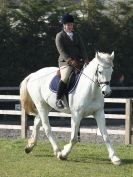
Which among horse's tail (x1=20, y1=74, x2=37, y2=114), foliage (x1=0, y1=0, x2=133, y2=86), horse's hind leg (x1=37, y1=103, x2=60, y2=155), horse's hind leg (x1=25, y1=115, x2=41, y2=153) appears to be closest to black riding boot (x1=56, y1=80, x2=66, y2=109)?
horse's hind leg (x1=37, y1=103, x2=60, y2=155)

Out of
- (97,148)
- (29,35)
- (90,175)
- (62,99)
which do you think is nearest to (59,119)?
(29,35)

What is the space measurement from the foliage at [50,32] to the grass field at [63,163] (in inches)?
392

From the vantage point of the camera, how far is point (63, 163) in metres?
11.2

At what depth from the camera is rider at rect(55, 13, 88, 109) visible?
1159 cm

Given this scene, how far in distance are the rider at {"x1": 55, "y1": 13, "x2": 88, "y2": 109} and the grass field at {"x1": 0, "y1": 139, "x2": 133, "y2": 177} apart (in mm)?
1146

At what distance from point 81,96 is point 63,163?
1.27 meters

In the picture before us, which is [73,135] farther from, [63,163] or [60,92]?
[60,92]

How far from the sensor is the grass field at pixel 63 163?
1014cm

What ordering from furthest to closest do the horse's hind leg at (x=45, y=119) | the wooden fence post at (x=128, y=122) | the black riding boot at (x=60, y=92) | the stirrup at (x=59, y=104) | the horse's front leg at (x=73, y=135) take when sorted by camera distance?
the wooden fence post at (x=128, y=122), the horse's hind leg at (x=45, y=119), the stirrup at (x=59, y=104), the black riding boot at (x=60, y=92), the horse's front leg at (x=73, y=135)

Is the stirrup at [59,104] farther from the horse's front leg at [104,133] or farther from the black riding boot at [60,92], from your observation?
the horse's front leg at [104,133]

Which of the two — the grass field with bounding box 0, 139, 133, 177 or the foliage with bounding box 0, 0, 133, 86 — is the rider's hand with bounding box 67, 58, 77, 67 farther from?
the foliage with bounding box 0, 0, 133, 86

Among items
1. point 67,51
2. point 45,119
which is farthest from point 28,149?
point 67,51

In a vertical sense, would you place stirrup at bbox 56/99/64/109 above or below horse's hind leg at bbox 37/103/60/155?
above

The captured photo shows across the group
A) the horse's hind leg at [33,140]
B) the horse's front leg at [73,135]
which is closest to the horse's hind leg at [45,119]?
the horse's hind leg at [33,140]
